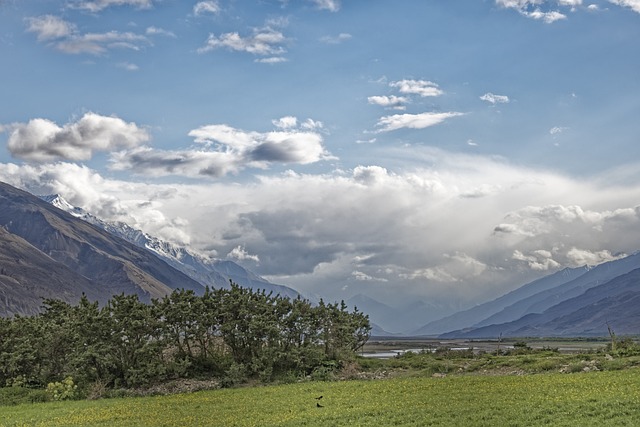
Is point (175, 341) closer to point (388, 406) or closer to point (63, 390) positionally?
point (63, 390)

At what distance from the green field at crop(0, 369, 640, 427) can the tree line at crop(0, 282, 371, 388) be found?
844 centimetres

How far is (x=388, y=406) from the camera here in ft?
126

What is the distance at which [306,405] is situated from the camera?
42.3 metres

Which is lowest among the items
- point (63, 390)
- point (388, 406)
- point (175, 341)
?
point (63, 390)

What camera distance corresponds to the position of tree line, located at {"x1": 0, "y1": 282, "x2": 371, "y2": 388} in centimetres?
6381

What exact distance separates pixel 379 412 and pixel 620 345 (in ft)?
231

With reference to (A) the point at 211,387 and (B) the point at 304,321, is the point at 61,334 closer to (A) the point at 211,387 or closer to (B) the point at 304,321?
(A) the point at 211,387

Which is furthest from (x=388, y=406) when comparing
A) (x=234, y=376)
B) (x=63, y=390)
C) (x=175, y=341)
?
(x=63, y=390)

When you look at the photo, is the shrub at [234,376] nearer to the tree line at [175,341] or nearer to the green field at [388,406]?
the tree line at [175,341]

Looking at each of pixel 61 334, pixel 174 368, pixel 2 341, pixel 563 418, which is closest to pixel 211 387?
pixel 174 368

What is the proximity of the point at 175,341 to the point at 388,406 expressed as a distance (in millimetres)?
35720

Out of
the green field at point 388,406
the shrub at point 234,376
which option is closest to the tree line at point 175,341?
the shrub at point 234,376

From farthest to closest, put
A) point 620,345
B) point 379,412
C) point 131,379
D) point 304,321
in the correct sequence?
point 620,345 → point 304,321 → point 131,379 → point 379,412

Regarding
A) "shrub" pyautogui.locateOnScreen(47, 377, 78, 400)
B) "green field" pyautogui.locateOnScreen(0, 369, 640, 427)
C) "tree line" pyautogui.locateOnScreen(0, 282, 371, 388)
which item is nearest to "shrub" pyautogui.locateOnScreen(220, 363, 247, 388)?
"tree line" pyautogui.locateOnScreen(0, 282, 371, 388)
